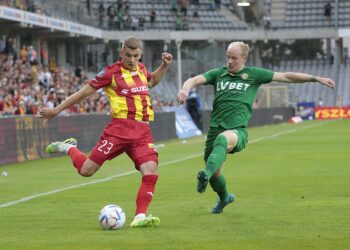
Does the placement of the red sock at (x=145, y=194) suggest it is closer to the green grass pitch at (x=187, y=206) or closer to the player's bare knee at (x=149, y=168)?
the player's bare knee at (x=149, y=168)

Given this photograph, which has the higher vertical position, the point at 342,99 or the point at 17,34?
the point at 17,34

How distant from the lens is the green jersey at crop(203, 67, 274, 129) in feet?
37.7

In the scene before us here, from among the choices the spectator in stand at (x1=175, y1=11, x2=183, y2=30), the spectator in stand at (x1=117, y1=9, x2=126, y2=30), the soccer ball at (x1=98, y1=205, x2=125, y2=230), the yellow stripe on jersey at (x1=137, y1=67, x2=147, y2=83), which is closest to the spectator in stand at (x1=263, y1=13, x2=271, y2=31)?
the spectator in stand at (x1=175, y1=11, x2=183, y2=30)

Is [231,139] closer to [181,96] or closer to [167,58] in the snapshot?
[181,96]

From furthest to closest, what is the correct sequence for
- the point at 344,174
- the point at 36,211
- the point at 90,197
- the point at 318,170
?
1. the point at 318,170
2. the point at 344,174
3. the point at 90,197
4. the point at 36,211

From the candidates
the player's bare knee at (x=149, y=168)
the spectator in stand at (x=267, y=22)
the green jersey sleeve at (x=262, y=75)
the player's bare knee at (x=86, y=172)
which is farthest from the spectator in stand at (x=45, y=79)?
the spectator in stand at (x=267, y=22)

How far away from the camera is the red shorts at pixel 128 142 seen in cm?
1077

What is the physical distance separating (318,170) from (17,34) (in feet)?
93.5

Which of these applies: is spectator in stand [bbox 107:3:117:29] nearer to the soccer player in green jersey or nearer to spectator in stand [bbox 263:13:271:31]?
spectator in stand [bbox 263:13:271:31]

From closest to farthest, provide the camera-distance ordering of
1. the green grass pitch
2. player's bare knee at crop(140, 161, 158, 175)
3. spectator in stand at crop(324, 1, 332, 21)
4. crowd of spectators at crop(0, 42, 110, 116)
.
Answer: the green grass pitch, player's bare knee at crop(140, 161, 158, 175), crowd of spectators at crop(0, 42, 110, 116), spectator in stand at crop(324, 1, 332, 21)

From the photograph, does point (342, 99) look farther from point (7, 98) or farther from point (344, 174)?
point (344, 174)

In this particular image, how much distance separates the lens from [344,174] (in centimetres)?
1808

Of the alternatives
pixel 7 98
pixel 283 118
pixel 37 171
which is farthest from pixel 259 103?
pixel 37 171

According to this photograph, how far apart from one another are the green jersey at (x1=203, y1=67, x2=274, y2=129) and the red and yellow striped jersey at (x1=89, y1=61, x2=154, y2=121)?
2.99 feet
